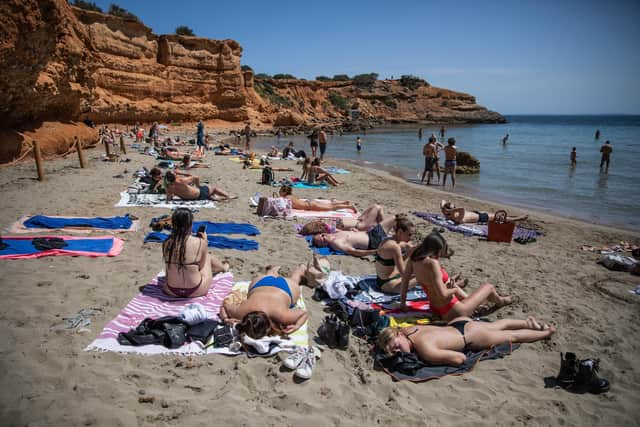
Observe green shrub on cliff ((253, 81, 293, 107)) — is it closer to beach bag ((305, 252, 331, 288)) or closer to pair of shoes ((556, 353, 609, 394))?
beach bag ((305, 252, 331, 288))

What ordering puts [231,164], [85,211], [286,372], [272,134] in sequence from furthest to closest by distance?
1. [272,134]
2. [231,164]
3. [85,211]
4. [286,372]

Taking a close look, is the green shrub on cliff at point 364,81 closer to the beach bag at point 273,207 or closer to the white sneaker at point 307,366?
the beach bag at point 273,207

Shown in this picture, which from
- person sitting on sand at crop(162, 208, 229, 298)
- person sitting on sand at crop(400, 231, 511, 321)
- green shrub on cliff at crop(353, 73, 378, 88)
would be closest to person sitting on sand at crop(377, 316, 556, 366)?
person sitting on sand at crop(400, 231, 511, 321)

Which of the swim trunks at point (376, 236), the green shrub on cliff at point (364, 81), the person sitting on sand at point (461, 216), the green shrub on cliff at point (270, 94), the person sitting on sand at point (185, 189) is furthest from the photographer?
the green shrub on cliff at point (364, 81)

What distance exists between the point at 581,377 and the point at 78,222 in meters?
7.02

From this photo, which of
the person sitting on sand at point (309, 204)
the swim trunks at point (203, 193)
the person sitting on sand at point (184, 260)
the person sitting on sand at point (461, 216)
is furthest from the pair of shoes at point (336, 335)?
the swim trunks at point (203, 193)

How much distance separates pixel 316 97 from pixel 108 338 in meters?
55.4

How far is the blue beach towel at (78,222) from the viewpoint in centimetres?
603

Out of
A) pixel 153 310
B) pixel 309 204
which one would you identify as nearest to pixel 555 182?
pixel 309 204

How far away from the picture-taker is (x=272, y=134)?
35.2 m

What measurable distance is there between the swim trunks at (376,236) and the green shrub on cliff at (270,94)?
140 feet

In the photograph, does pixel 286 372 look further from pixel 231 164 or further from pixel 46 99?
pixel 46 99

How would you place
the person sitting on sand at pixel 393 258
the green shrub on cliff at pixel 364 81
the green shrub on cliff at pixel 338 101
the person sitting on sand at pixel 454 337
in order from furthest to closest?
the green shrub on cliff at pixel 364 81
the green shrub on cliff at pixel 338 101
the person sitting on sand at pixel 393 258
the person sitting on sand at pixel 454 337

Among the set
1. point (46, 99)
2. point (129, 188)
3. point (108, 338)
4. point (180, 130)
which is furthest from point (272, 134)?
point (108, 338)
